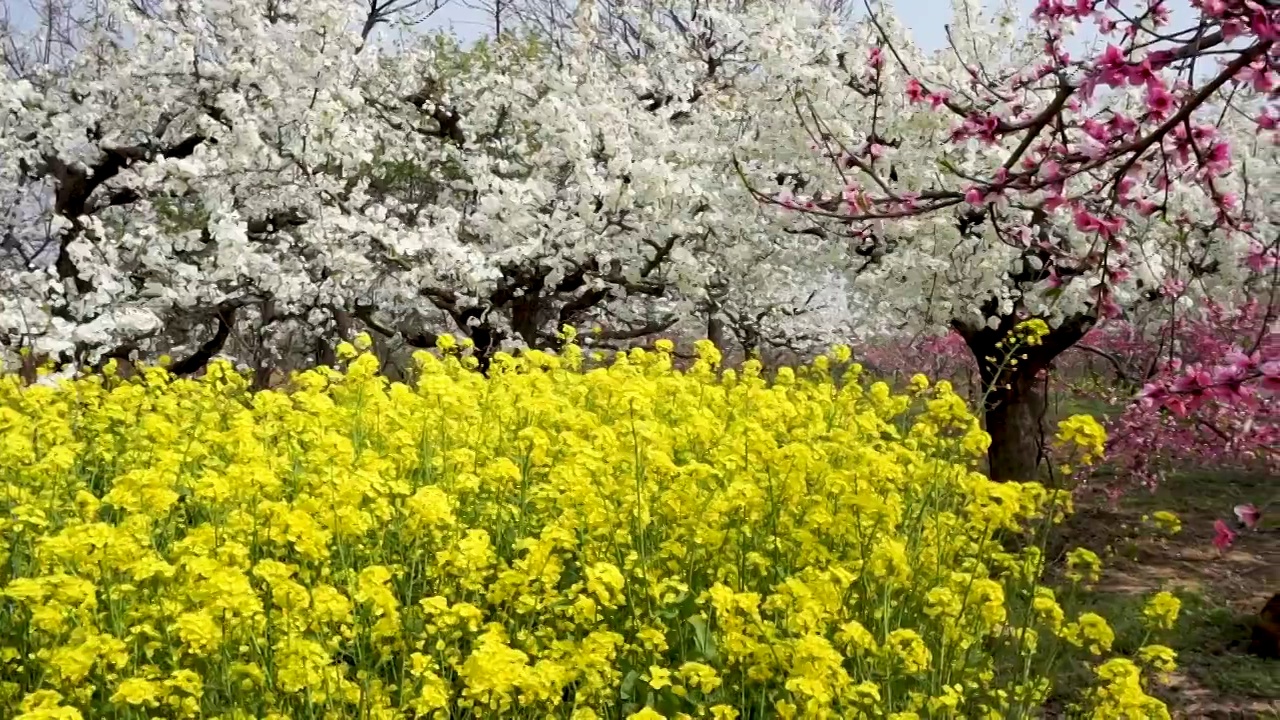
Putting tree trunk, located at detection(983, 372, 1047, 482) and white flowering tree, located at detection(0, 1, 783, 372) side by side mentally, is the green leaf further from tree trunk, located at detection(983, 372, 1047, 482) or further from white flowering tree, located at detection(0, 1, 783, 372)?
tree trunk, located at detection(983, 372, 1047, 482)

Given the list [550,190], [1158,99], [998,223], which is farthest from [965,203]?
[1158,99]

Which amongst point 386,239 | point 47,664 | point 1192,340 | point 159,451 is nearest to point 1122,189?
point 47,664

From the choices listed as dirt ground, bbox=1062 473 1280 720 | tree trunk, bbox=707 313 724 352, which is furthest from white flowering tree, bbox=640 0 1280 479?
tree trunk, bbox=707 313 724 352

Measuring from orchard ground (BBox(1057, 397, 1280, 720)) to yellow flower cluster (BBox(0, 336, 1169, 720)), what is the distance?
44.3 inches

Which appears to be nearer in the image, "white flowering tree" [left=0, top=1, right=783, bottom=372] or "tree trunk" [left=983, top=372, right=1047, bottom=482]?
"white flowering tree" [left=0, top=1, right=783, bottom=372]

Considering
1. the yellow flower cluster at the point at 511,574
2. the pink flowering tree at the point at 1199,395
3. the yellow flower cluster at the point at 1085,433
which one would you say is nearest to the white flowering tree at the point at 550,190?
the pink flowering tree at the point at 1199,395

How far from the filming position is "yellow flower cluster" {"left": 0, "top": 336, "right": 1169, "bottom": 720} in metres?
3.46

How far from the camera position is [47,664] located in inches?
135

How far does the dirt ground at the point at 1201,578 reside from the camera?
6.25 metres

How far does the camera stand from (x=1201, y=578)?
8.56 meters

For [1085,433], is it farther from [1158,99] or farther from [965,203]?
[965,203]

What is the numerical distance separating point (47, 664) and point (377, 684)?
1.01 meters

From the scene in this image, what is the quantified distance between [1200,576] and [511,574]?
22.6 ft

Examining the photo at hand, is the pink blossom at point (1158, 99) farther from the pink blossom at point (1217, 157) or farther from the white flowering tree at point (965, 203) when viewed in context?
the white flowering tree at point (965, 203)
